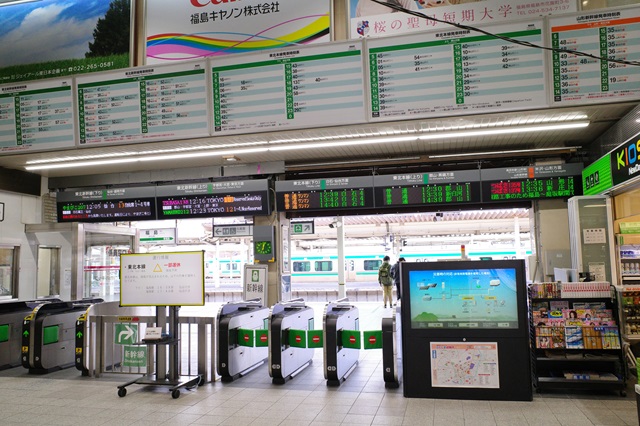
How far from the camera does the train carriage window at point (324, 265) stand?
1919 centimetres


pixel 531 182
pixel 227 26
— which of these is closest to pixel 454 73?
pixel 531 182

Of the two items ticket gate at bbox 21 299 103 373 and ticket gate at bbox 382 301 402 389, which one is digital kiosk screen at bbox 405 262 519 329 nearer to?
ticket gate at bbox 382 301 402 389

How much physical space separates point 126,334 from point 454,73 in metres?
5.34

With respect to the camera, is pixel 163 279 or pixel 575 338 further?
pixel 163 279

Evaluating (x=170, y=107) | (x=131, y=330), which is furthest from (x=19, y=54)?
(x=131, y=330)

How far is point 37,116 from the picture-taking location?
7375 millimetres

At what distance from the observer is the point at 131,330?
6.73 m

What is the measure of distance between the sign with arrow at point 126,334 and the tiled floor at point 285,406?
59 cm

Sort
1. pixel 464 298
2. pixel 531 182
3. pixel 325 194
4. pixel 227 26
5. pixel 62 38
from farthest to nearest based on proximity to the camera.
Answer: pixel 325 194 < pixel 62 38 < pixel 531 182 < pixel 227 26 < pixel 464 298

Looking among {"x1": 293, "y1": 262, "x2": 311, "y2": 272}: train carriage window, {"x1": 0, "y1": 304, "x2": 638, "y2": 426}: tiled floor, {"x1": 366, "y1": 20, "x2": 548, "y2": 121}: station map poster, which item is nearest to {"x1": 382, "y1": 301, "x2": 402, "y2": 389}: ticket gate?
{"x1": 0, "y1": 304, "x2": 638, "y2": 426}: tiled floor

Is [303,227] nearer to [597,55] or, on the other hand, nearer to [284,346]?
[284,346]

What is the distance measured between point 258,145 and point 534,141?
166 inches

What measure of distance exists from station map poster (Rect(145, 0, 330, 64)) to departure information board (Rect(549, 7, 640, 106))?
113 inches

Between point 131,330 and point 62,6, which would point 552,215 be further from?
point 62,6
